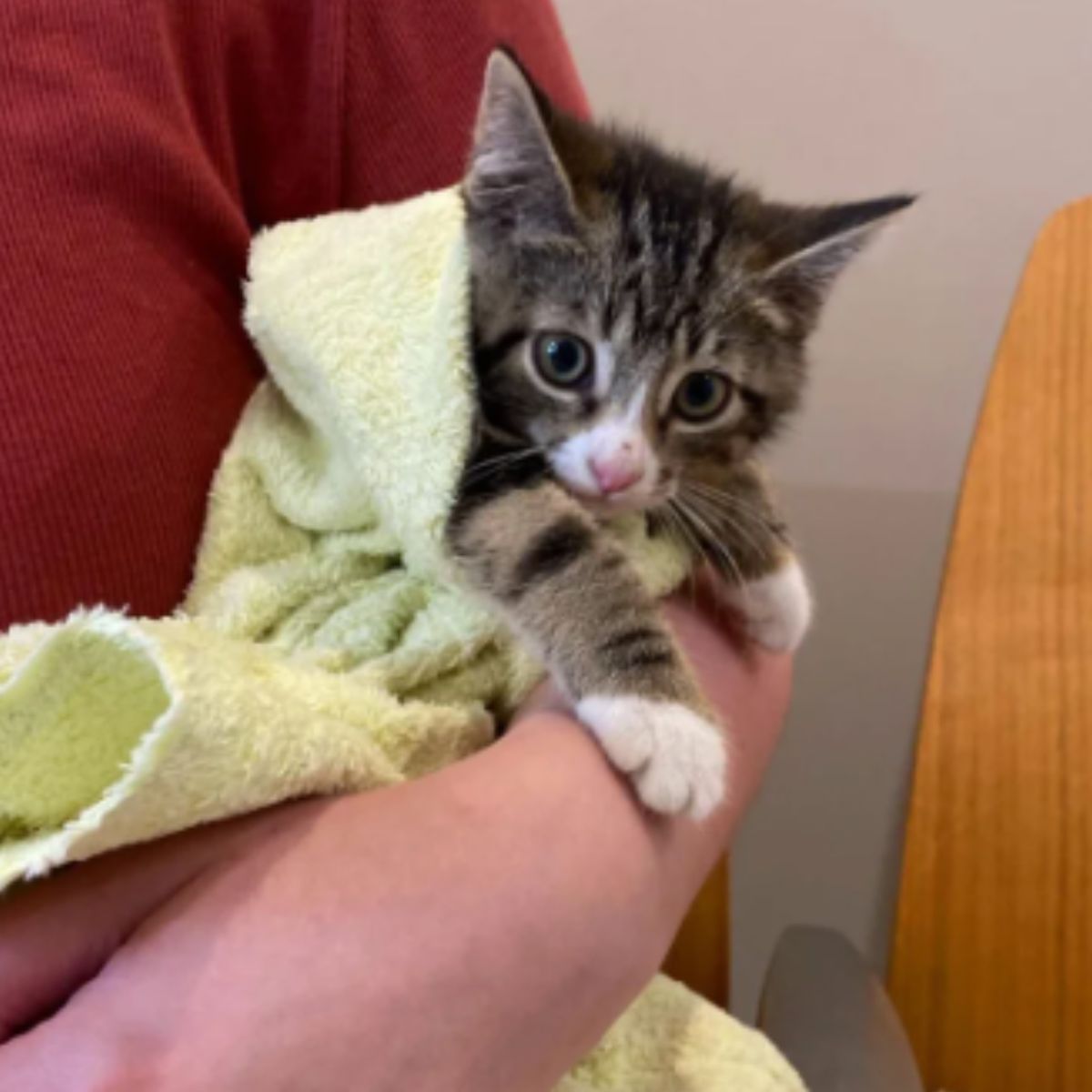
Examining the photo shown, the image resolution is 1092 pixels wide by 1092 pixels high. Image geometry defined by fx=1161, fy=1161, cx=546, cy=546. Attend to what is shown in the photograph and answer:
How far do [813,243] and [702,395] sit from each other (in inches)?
5.1

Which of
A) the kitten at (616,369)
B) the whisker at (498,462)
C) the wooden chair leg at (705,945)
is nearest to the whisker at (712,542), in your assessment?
the kitten at (616,369)

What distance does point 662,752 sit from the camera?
0.60m

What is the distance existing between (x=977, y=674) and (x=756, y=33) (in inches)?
30.4

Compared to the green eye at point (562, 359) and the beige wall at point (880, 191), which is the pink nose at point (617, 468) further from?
the beige wall at point (880, 191)

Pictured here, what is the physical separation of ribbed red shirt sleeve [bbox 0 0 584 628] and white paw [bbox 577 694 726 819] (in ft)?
0.88

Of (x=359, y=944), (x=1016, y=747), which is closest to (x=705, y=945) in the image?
(x=1016, y=747)

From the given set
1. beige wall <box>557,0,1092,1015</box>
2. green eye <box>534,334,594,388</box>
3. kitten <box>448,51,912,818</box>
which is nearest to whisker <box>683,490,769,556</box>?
kitten <box>448,51,912,818</box>

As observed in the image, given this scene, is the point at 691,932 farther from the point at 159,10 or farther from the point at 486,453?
the point at 159,10

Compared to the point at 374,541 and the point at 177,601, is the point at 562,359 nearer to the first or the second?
the point at 374,541

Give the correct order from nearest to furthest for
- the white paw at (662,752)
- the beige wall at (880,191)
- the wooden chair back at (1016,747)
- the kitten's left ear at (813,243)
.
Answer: the white paw at (662,752) → the kitten's left ear at (813,243) → the wooden chair back at (1016,747) → the beige wall at (880,191)

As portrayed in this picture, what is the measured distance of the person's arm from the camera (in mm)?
417

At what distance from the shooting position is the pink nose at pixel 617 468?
73 centimetres

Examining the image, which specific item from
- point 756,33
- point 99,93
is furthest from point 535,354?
point 756,33

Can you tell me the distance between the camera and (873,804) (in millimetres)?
1551
